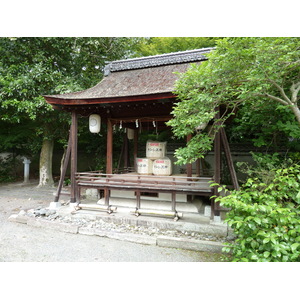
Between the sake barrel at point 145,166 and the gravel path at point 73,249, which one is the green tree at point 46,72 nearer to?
the sake barrel at point 145,166

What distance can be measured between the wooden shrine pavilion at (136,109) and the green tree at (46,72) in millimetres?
2344

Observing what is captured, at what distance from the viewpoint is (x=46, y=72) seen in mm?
8727

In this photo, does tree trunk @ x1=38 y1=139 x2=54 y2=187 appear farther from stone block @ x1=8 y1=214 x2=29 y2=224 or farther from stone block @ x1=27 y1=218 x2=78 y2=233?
stone block @ x1=27 y1=218 x2=78 y2=233

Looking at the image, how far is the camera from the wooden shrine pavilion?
5223mm

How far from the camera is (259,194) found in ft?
9.31

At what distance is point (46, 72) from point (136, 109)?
483cm

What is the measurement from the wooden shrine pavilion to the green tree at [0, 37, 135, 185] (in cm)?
234

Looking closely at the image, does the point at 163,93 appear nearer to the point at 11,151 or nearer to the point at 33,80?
the point at 33,80

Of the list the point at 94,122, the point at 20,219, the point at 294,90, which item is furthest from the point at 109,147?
the point at 294,90

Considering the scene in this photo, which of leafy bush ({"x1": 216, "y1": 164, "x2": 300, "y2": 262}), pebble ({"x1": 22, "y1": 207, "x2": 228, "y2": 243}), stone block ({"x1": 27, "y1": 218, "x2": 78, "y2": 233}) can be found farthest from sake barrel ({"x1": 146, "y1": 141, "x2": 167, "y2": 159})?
leafy bush ({"x1": 216, "y1": 164, "x2": 300, "y2": 262})

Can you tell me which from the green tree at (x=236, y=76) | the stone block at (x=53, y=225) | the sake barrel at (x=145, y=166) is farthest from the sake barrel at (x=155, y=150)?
the stone block at (x=53, y=225)

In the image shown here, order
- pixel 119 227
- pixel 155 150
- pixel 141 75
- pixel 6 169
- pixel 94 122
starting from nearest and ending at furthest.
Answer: pixel 119 227 < pixel 94 122 < pixel 155 150 < pixel 141 75 < pixel 6 169

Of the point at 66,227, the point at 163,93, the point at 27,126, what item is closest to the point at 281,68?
the point at 163,93

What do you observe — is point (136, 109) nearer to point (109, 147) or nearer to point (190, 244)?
point (109, 147)
